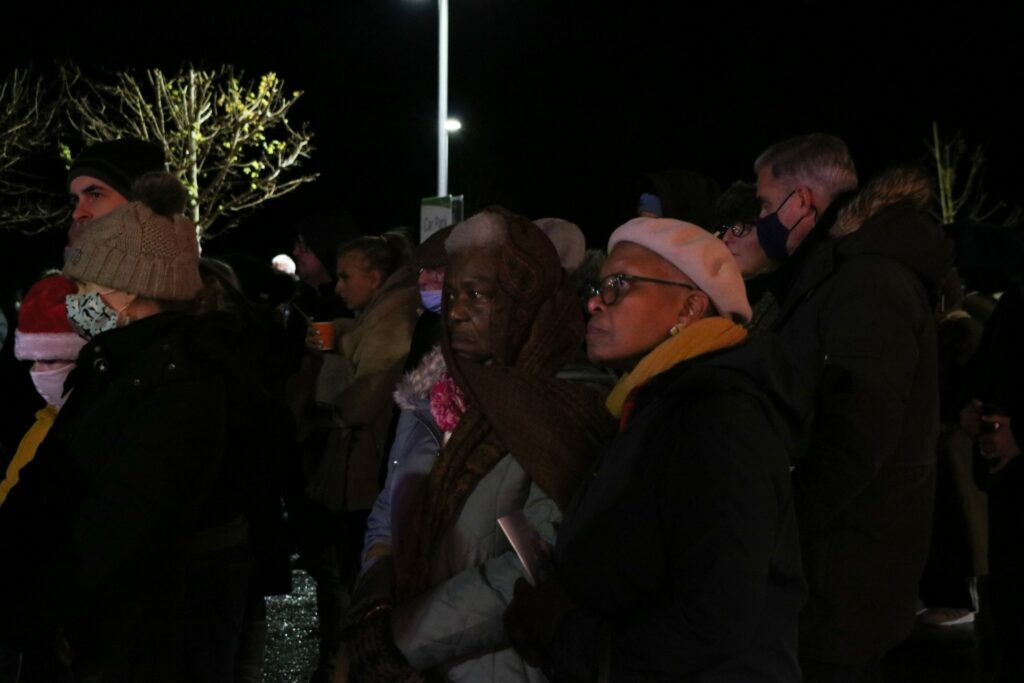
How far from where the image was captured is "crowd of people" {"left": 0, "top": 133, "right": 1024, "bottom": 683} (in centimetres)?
255

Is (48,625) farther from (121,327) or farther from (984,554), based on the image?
(984,554)

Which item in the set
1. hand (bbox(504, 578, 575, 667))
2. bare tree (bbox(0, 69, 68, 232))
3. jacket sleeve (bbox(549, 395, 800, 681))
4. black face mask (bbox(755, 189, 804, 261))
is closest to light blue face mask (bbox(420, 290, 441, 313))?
black face mask (bbox(755, 189, 804, 261))

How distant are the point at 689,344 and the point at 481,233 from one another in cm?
86

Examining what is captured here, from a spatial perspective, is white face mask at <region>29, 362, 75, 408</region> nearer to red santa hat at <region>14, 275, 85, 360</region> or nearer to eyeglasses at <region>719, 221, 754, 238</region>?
red santa hat at <region>14, 275, 85, 360</region>

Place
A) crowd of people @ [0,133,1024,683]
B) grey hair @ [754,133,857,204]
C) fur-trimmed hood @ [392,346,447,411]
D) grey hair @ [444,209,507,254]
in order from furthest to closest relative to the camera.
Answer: grey hair @ [754,133,857,204], fur-trimmed hood @ [392,346,447,411], grey hair @ [444,209,507,254], crowd of people @ [0,133,1024,683]

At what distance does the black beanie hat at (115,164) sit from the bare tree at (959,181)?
120 feet

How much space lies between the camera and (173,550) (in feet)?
12.1

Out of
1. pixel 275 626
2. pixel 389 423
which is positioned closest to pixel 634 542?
pixel 389 423

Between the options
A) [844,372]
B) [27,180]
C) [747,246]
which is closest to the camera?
A: [844,372]

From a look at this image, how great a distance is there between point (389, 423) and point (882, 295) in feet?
10.4

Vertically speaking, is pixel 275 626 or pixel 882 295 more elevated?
pixel 882 295

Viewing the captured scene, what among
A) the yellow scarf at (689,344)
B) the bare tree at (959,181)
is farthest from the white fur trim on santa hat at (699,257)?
the bare tree at (959,181)

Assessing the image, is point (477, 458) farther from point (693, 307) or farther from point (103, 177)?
point (103, 177)

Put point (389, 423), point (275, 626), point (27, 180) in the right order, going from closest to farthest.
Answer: point (389, 423)
point (275, 626)
point (27, 180)
